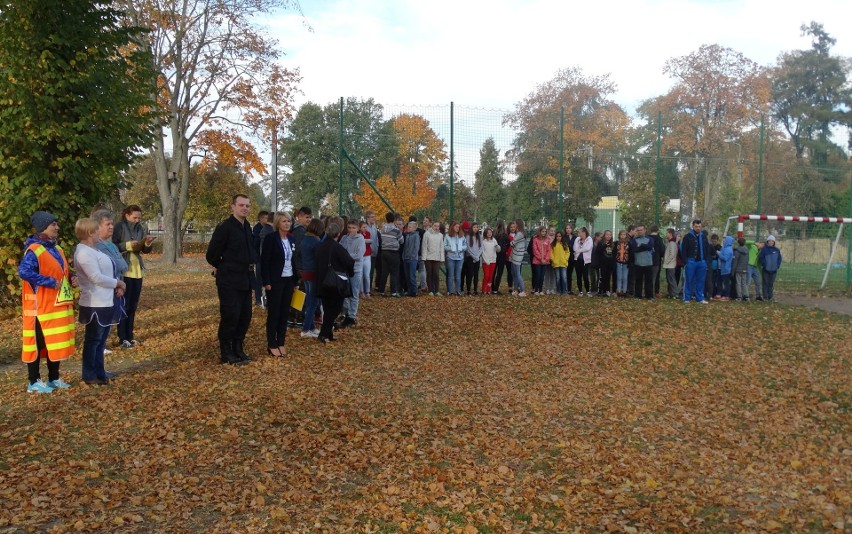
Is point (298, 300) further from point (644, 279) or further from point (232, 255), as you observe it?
point (644, 279)

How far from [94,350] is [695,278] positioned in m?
13.2

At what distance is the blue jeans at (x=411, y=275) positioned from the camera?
15.8 meters

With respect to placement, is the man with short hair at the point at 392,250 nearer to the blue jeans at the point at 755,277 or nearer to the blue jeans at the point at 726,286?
the blue jeans at the point at 726,286

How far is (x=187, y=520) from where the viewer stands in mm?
4570

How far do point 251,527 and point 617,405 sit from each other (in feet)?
14.5

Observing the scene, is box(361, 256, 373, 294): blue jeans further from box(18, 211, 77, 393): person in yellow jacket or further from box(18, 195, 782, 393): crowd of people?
box(18, 211, 77, 393): person in yellow jacket

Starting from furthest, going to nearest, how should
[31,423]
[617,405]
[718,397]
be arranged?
[718,397] → [617,405] → [31,423]

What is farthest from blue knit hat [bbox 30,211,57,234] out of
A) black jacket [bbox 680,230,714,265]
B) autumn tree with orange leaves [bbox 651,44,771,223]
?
autumn tree with orange leaves [bbox 651,44,771,223]

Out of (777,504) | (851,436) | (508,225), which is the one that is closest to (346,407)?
(777,504)

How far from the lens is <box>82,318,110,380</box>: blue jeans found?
7.53 m

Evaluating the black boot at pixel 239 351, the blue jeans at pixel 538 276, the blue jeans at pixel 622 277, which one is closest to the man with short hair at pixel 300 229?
the black boot at pixel 239 351

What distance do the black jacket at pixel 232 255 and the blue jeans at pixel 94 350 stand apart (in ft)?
4.71

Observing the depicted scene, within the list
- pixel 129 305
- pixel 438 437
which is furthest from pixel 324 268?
pixel 438 437

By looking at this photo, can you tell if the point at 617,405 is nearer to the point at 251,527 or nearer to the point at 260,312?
the point at 251,527
